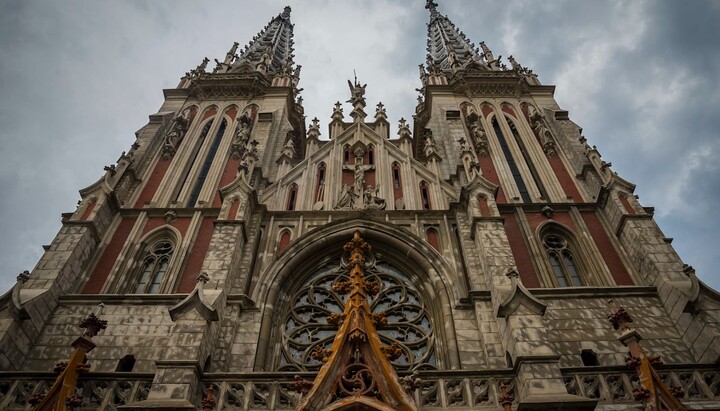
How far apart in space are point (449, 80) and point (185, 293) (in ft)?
54.3

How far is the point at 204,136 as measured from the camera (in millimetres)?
19484

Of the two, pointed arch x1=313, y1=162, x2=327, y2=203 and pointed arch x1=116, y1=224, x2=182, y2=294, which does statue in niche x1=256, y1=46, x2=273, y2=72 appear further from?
pointed arch x1=116, y1=224, x2=182, y2=294

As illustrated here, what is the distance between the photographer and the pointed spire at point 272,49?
27141 millimetres

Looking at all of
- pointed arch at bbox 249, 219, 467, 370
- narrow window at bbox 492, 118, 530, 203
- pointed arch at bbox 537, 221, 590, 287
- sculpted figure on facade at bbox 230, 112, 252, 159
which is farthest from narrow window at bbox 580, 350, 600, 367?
sculpted figure on facade at bbox 230, 112, 252, 159

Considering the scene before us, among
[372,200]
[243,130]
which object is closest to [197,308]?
[372,200]

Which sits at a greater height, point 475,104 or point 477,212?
point 475,104

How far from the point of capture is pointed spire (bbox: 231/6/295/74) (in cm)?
2714

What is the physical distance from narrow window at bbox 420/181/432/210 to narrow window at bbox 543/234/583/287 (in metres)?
3.42

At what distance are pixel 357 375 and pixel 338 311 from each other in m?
4.27

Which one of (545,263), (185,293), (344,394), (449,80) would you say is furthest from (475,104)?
(344,394)

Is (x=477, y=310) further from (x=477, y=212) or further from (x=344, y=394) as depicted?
(x=344, y=394)

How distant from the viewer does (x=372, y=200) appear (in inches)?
589

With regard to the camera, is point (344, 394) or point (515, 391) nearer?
point (344, 394)

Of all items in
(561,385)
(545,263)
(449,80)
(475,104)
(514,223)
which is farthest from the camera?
(449,80)
